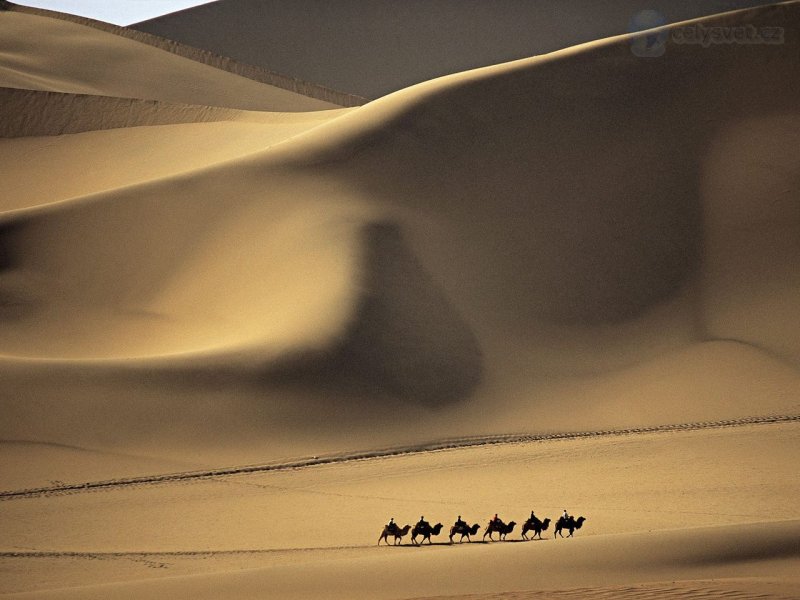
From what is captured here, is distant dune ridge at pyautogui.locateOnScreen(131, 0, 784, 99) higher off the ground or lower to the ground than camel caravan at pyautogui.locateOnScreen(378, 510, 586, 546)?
higher

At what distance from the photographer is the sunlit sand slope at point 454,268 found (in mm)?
26000

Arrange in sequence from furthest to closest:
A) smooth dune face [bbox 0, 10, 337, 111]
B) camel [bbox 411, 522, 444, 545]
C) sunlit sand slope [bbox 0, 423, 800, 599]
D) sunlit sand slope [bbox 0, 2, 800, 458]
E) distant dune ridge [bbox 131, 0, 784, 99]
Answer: distant dune ridge [bbox 131, 0, 784, 99], smooth dune face [bbox 0, 10, 337, 111], sunlit sand slope [bbox 0, 2, 800, 458], camel [bbox 411, 522, 444, 545], sunlit sand slope [bbox 0, 423, 800, 599]

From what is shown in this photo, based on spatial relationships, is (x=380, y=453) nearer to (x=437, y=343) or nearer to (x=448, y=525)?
(x=448, y=525)

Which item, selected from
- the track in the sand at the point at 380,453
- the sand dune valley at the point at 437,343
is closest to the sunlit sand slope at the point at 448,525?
the sand dune valley at the point at 437,343

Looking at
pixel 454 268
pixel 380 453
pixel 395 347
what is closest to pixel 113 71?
pixel 454 268

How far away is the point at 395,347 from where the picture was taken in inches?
1109

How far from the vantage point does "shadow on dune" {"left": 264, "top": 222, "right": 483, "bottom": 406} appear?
2666cm

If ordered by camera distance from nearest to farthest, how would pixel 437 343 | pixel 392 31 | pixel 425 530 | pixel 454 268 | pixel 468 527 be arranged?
pixel 425 530 → pixel 468 527 → pixel 437 343 → pixel 454 268 → pixel 392 31

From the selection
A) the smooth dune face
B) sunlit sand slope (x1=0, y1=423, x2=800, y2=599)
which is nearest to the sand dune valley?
sunlit sand slope (x1=0, y1=423, x2=800, y2=599)

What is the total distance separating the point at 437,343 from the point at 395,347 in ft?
3.98

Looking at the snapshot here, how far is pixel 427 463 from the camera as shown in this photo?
23.6m

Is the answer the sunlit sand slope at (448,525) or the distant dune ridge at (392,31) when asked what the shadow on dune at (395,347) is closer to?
the sunlit sand slope at (448,525)

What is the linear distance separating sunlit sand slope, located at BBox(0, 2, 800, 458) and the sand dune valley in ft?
0.30

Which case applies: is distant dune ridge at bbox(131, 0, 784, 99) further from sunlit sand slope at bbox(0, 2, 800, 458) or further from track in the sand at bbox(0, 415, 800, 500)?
track in the sand at bbox(0, 415, 800, 500)
